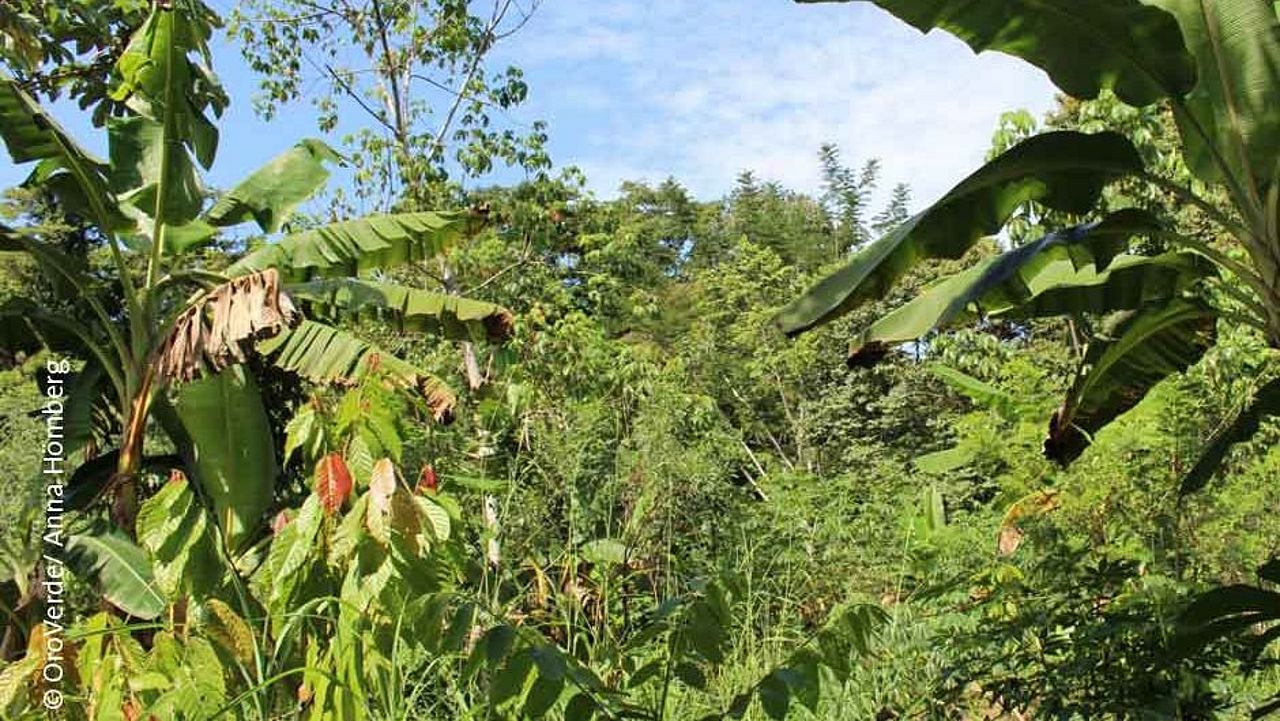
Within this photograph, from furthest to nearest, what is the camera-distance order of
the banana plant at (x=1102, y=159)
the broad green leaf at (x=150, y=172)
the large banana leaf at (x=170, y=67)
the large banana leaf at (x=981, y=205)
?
the broad green leaf at (x=150, y=172), the large banana leaf at (x=170, y=67), the large banana leaf at (x=981, y=205), the banana plant at (x=1102, y=159)

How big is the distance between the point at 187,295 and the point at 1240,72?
18.8 ft

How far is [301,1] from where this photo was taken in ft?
33.2

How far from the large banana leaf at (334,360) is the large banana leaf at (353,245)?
40 cm

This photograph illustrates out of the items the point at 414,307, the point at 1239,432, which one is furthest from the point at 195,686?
the point at 414,307

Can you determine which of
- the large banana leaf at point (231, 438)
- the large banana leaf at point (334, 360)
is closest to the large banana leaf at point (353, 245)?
the large banana leaf at point (334, 360)

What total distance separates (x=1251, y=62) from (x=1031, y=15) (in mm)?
645

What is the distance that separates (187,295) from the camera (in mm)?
6688

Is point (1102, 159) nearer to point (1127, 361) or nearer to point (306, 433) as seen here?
point (1127, 361)

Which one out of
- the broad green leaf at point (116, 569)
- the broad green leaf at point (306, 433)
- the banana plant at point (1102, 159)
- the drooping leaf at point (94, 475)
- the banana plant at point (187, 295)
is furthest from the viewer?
the drooping leaf at point (94, 475)

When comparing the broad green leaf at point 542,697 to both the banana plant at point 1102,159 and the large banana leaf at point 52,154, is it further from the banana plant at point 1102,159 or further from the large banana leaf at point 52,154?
the large banana leaf at point 52,154

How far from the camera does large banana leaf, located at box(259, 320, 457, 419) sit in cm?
565

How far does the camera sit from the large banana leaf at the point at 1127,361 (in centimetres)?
366

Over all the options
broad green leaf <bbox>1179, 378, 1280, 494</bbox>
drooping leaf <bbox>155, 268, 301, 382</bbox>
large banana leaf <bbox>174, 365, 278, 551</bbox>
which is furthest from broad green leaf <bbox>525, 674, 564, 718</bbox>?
large banana leaf <bbox>174, 365, 278, 551</bbox>

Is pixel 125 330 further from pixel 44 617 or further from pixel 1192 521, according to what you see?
pixel 1192 521
